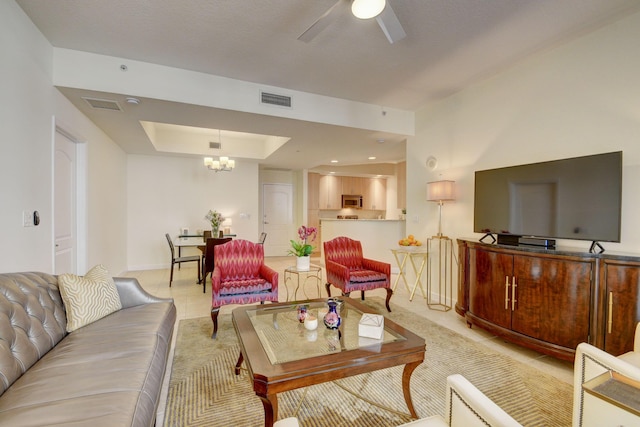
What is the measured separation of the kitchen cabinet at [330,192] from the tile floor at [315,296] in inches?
123

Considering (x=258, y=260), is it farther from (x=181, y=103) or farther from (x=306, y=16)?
(x=306, y=16)

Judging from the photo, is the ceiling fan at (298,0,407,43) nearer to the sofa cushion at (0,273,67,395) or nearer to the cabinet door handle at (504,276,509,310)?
the cabinet door handle at (504,276,509,310)

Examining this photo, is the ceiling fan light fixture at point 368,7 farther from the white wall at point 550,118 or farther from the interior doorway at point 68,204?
the interior doorway at point 68,204

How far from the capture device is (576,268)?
2.29 meters

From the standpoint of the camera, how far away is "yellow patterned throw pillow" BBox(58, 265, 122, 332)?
1.94 meters

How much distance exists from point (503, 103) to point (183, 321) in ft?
14.5

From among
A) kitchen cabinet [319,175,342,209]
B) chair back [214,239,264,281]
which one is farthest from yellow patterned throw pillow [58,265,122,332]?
kitchen cabinet [319,175,342,209]

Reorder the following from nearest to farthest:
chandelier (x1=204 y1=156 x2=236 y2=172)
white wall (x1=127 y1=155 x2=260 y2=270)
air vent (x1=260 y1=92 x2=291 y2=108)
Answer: air vent (x1=260 y1=92 x2=291 y2=108)
chandelier (x1=204 y1=156 x2=236 y2=172)
white wall (x1=127 y1=155 x2=260 y2=270)

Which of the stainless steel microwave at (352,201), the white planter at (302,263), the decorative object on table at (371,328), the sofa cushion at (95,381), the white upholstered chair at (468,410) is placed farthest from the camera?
the stainless steel microwave at (352,201)

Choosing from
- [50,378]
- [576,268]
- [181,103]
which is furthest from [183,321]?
[576,268]

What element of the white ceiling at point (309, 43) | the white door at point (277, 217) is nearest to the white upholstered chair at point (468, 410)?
the white ceiling at point (309, 43)

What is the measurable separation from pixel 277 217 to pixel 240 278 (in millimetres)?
5065

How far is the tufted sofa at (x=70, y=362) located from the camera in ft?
3.68

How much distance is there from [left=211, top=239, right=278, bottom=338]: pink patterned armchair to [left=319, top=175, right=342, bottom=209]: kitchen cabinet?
5510 mm
